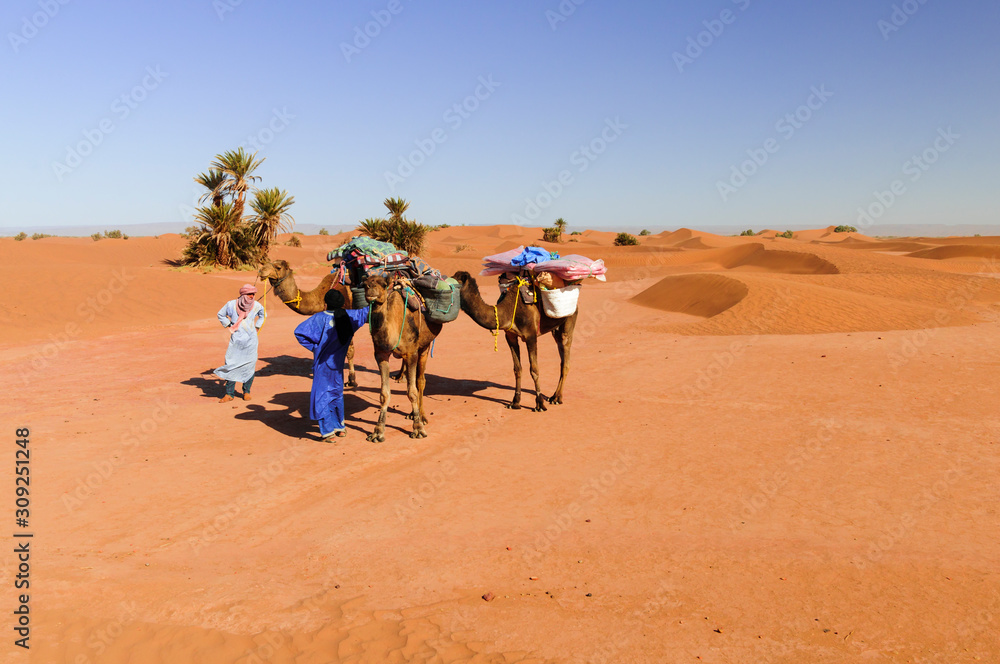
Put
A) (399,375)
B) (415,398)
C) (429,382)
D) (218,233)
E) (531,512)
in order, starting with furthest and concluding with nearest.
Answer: (218,233)
(399,375)
(429,382)
(415,398)
(531,512)

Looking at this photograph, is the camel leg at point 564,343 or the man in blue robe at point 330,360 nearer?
the man in blue robe at point 330,360

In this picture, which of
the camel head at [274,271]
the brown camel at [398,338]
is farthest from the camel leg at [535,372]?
the camel head at [274,271]

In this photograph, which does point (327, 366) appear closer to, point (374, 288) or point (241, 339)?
point (374, 288)

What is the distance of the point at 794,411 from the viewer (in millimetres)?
9281

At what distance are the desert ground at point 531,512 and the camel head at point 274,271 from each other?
2118mm

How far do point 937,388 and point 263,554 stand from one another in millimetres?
10325

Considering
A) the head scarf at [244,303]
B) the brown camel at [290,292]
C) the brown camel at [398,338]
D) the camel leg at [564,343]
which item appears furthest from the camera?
the camel leg at [564,343]

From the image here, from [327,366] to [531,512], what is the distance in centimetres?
338

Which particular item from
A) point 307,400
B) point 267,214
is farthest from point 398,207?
point 307,400

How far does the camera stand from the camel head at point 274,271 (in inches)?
313

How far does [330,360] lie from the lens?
26.2 ft

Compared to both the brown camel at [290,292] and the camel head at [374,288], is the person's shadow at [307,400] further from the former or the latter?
the camel head at [374,288]

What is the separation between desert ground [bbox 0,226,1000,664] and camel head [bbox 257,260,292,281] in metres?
2.12

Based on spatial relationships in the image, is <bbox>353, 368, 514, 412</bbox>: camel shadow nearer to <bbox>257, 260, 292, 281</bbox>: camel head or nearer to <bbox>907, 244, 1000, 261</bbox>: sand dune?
<bbox>257, 260, 292, 281</bbox>: camel head
